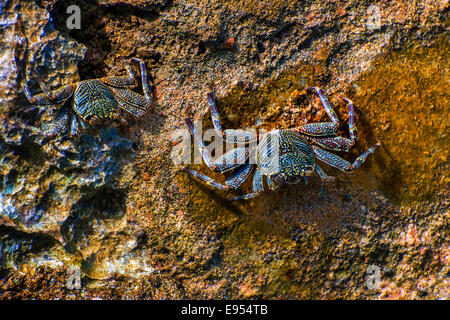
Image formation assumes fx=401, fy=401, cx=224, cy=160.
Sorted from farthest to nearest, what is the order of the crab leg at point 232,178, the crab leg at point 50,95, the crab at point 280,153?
the crab leg at point 232,178
the crab at point 280,153
the crab leg at point 50,95

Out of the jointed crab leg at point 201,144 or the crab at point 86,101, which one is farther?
the jointed crab leg at point 201,144

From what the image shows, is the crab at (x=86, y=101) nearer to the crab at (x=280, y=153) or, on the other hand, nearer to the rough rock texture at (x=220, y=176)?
the rough rock texture at (x=220, y=176)

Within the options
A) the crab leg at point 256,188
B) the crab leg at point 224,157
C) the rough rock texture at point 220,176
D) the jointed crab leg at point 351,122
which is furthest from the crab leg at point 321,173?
the crab leg at point 224,157

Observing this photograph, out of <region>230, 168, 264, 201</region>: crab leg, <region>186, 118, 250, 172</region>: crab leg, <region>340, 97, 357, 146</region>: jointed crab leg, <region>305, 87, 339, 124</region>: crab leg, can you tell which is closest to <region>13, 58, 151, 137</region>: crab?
<region>186, 118, 250, 172</region>: crab leg

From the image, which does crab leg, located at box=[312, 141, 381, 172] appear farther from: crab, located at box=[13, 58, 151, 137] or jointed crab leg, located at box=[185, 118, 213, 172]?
crab, located at box=[13, 58, 151, 137]

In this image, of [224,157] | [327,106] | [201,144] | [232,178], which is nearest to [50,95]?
[201,144]

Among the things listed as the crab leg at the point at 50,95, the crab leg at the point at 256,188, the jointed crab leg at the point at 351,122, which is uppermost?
the crab leg at the point at 50,95

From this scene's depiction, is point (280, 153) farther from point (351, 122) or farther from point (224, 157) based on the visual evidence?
point (351, 122)
